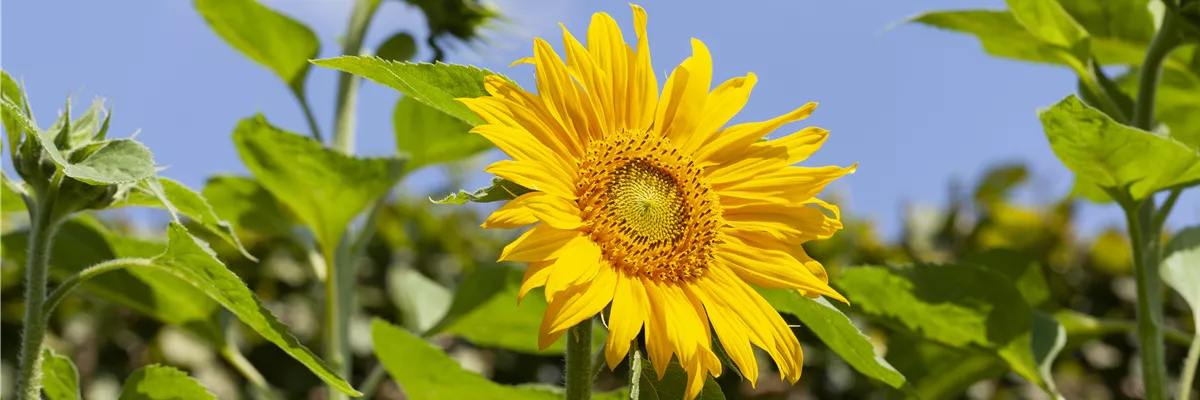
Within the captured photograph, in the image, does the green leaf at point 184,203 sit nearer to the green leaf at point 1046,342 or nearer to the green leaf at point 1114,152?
the green leaf at point 1114,152

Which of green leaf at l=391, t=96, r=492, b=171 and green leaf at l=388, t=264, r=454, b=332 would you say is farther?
green leaf at l=388, t=264, r=454, b=332

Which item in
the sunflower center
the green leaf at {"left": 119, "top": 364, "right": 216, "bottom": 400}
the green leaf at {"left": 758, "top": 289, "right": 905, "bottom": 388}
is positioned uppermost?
the sunflower center

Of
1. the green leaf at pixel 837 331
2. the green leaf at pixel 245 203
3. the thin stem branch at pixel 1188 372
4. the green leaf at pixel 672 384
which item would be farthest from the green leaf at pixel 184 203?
the thin stem branch at pixel 1188 372

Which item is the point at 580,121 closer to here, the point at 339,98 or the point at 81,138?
the point at 81,138

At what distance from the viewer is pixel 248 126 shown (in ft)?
5.11

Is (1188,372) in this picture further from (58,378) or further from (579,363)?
(58,378)

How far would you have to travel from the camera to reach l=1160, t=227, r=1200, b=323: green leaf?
1583 millimetres

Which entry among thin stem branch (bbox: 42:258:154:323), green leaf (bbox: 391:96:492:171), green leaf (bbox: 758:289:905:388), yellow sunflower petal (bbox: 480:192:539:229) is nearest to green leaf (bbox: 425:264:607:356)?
green leaf (bbox: 391:96:492:171)

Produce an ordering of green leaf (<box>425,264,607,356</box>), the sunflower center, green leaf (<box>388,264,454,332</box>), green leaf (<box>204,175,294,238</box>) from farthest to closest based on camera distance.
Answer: green leaf (<box>388,264,454,332</box>)
green leaf (<box>204,175,294,238</box>)
green leaf (<box>425,264,607,356</box>)
the sunflower center

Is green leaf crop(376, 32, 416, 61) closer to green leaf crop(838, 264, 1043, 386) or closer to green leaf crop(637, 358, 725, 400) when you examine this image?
green leaf crop(838, 264, 1043, 386)

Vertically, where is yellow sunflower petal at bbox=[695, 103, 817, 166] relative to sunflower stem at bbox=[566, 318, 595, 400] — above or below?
above

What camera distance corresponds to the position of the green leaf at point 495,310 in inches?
68.4

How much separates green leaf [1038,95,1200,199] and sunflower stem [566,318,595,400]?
23.8 inches

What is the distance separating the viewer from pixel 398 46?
6.18 ft
